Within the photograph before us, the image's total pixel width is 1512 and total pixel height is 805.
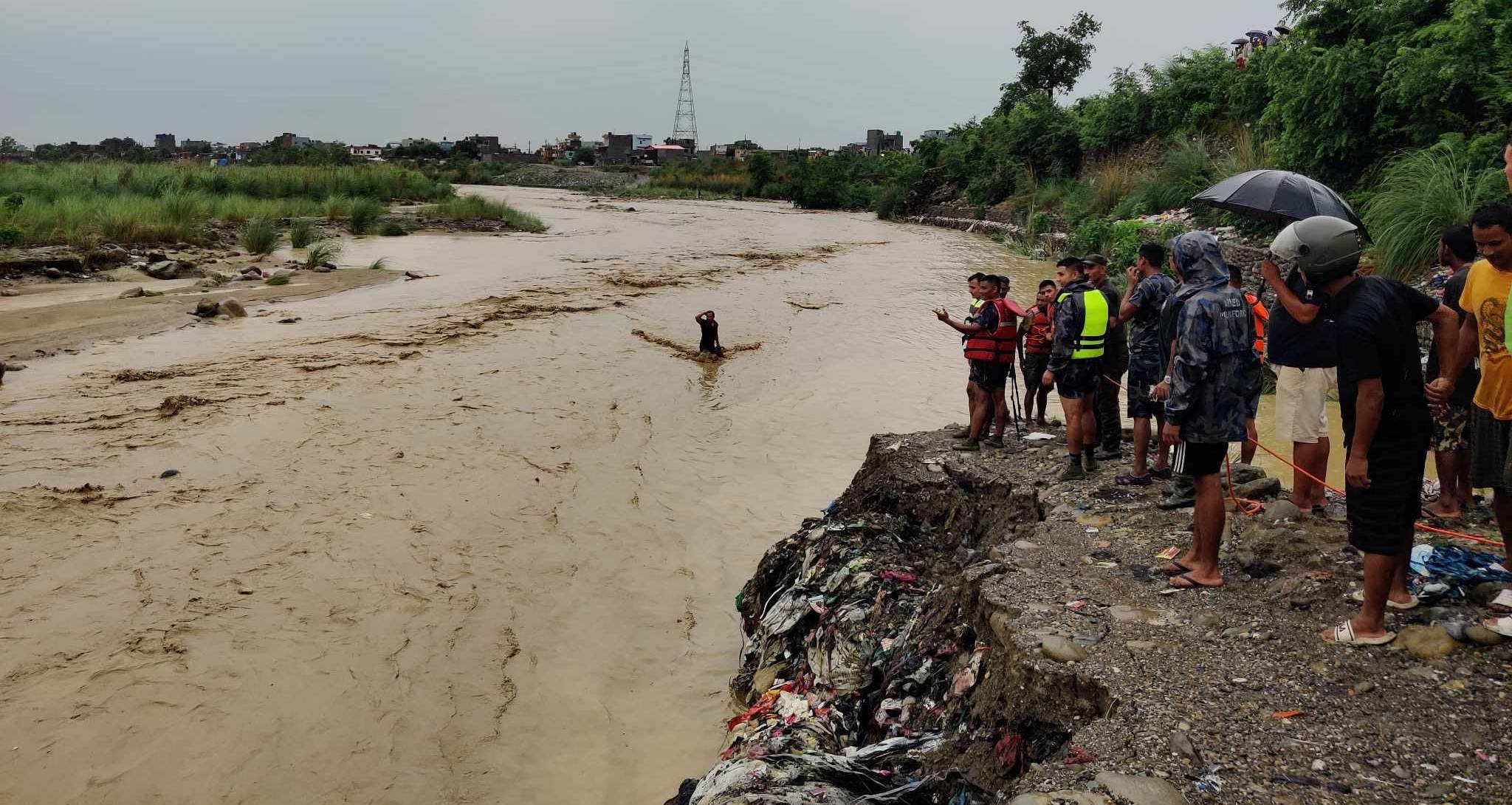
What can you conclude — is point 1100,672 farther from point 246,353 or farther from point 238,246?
point 238,246

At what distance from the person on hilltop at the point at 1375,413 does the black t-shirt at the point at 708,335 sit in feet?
32.7

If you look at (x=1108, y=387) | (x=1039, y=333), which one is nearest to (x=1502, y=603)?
(x=1108, y=387)

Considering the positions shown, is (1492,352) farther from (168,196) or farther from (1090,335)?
(168,196)

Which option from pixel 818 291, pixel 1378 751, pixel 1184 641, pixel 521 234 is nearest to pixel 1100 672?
pixel 1184 641

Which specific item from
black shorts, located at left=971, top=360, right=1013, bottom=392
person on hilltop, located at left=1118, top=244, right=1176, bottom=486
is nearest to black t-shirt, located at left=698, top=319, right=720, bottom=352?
black shorts, located at left=971, top=360, right=1013, bottom=392

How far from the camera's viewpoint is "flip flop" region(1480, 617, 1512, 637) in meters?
3.17

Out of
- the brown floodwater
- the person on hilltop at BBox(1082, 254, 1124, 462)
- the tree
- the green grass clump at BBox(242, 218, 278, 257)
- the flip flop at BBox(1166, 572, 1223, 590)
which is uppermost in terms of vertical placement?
the tree

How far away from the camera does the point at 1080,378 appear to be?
221 inches

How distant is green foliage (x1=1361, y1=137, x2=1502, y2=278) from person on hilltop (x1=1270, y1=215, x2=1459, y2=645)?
668 centimetres

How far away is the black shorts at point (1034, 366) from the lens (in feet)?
23.0

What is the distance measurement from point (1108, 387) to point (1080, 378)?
0.90 meters

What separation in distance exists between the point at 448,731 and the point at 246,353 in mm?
9085

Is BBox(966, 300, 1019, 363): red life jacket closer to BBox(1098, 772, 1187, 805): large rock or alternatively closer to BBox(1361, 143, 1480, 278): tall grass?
BBox(1098, 772, 1187, 805): large rock

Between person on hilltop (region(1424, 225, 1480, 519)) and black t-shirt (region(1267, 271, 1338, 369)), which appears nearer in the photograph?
person on hilltop (region(1424, 225, 1480, 519))
